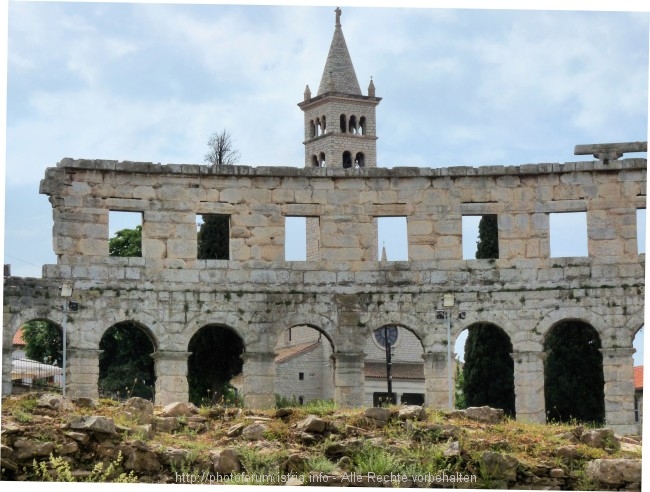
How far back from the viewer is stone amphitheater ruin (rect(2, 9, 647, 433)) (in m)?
32.8

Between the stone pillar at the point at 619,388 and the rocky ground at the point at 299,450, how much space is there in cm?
837

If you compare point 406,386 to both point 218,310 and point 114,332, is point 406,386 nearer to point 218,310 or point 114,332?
point 114,332

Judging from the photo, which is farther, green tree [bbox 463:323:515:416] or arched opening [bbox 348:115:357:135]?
arched opening [bbox 348:115:357:135]

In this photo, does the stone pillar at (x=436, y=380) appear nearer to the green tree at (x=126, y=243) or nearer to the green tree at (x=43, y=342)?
the green tree at (x=126, y=243)

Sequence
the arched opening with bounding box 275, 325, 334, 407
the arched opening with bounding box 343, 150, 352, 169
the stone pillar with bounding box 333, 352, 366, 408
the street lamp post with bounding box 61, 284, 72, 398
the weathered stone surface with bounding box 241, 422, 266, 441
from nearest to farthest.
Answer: the weathered stone surface with bounding box 241, 422, 266, 441
the street lamp post with bounding box 61, 284, 72, 398
the stone pillar with bounding box 333, 352, 366, 408
the arched opening with bounding box 275, 325, 334, 407
the arched opening with bounding box 343, 150, 352, 169

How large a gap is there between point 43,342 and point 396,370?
2019 centimetres

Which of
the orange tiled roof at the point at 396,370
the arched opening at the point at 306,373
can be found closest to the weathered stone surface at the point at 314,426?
the orange tiled roof at the point at 396,370

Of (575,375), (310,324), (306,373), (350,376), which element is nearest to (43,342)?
(306,373)

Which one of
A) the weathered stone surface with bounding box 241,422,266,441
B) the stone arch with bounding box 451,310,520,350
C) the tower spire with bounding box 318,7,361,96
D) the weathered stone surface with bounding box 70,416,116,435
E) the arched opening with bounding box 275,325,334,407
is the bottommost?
the arched opening with bounding box 275,325,334,407

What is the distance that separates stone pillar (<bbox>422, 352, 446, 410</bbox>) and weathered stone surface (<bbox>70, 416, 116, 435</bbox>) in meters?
12.9

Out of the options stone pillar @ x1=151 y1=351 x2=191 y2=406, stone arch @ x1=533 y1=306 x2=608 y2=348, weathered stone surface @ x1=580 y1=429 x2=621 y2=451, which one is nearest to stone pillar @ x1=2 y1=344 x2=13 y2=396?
stone pillar @ x1=151 y1=351 x2=191 y2=406

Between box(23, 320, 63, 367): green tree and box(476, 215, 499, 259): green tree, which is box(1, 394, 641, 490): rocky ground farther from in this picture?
box(23, 320, 63, 367): green tree

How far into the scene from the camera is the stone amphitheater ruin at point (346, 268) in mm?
32844

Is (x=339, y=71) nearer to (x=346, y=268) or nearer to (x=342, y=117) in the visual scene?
(x=342, y=117)
